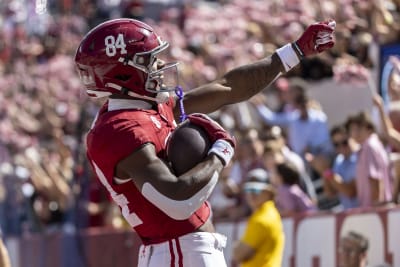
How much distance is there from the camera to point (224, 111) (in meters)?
12.3

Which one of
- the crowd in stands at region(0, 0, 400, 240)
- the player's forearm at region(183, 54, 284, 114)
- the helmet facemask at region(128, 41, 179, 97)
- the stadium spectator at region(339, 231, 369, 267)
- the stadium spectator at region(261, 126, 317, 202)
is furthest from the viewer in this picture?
the stadium spectator at region(261, 126, 317, 202)

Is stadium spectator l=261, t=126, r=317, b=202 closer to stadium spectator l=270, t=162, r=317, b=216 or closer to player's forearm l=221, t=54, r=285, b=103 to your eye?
stadium spectator l=270, t=162, r=317, b=216

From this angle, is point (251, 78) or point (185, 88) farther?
point (185, 88)

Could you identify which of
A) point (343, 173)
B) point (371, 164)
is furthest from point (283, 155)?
point (371, 164)

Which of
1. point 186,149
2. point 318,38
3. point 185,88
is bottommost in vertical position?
point 185,88

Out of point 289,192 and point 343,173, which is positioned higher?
point 343,173

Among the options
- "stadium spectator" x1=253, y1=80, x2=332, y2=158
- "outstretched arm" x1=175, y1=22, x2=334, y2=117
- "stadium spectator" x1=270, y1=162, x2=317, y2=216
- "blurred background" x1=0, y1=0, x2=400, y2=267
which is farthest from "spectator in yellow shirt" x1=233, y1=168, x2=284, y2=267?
"outstretched arm" x1=175, y1=22, x2=334, y2=117

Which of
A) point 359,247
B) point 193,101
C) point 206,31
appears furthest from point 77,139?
point 193,101

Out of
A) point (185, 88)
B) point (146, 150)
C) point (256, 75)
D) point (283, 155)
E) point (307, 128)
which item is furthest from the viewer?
point (185, 88)

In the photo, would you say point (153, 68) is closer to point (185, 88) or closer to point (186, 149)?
point (186, 149)

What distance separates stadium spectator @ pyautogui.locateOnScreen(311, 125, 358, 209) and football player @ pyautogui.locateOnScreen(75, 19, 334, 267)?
14.4 ft

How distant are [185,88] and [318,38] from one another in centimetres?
749

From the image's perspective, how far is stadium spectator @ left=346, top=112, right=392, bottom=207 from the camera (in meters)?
9.06

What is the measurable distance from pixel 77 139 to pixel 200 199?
30.3ft
